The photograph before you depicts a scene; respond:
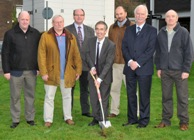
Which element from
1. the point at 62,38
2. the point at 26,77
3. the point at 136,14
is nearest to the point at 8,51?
the point at 26,77

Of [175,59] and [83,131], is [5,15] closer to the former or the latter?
[83,131]

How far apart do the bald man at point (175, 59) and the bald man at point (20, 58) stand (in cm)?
223

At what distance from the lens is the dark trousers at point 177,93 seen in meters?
6.46

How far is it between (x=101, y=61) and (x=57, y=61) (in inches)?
31.1

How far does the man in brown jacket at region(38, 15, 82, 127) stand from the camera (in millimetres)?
6598

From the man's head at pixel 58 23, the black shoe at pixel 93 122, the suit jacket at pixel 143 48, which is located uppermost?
the man's head at pixel 58 23

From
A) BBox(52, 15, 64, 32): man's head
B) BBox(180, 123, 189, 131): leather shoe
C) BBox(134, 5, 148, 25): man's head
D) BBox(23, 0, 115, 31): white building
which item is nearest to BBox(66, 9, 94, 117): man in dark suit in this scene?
BBox(52, 15, 64, 32): man's head

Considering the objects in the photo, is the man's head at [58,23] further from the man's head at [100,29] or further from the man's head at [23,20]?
the man's head at [100,29]

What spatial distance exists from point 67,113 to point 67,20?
33060 mm

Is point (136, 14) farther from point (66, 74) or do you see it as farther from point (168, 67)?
point (66, 74)

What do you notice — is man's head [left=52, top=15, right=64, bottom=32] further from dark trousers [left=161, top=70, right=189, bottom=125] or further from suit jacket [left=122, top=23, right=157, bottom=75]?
dark trousers [left=161, top=70, right=189, bottom=125]

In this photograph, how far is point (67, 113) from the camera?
7105 millimetres

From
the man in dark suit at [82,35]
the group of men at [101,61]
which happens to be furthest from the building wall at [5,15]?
the group of men at [101,61]

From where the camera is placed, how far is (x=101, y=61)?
6.71 m
